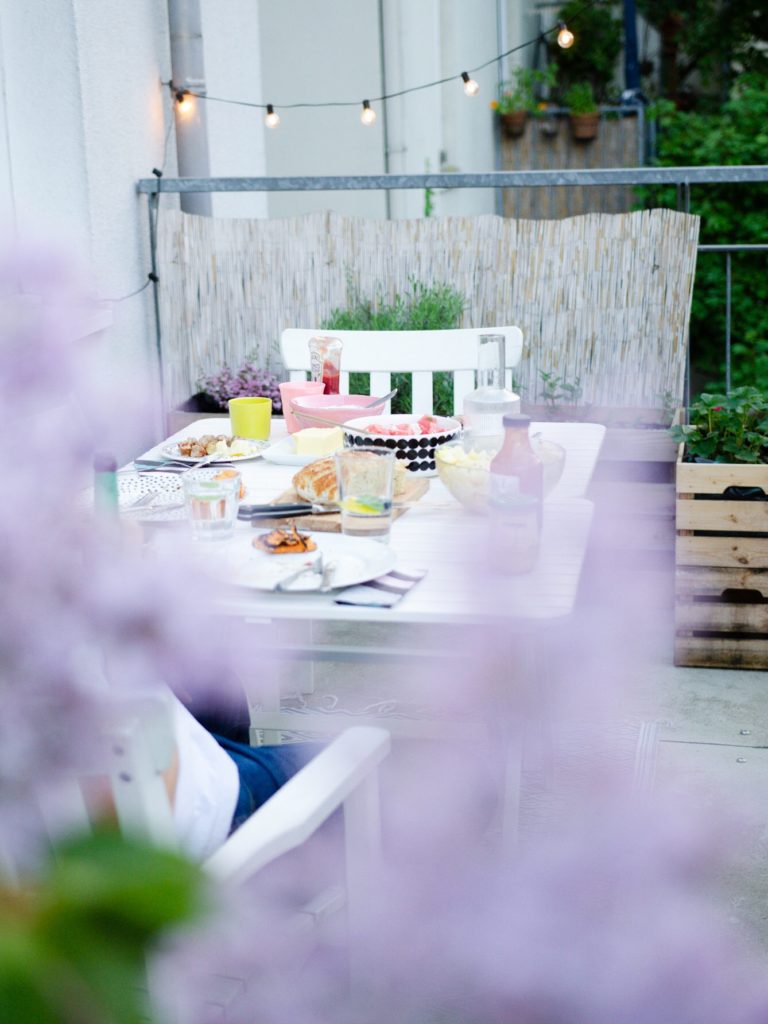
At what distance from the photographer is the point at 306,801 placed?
1392 millimetres

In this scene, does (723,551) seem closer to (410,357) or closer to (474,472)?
(410,357)

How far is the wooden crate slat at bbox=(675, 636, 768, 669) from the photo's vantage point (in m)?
3.27

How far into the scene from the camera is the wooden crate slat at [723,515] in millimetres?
3182

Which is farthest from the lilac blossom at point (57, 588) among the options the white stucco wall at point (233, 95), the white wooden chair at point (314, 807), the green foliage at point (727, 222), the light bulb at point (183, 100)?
the green foliage at point (727, 222)

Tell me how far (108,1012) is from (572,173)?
4.21 metres

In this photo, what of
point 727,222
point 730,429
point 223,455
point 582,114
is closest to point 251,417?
point 223,455

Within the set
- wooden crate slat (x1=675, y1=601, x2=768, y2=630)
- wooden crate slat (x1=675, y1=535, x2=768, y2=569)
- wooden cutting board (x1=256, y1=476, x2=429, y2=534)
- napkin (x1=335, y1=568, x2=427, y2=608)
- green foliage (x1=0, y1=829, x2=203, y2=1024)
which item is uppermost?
green foliage (x1=0, y1=829, x2=203, y2=1024)

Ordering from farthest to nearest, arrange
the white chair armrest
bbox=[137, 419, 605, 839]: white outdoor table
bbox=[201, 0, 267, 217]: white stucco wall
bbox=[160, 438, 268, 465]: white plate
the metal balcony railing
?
1. bbox=[201, 0, 267, 217]: white stucco wall
2. the metal balcony railing
3. bbox=[160, 438, 268, 465]: white plate
4. bbox=[137, 419, 605, 839]: white outdoor table
5. the white chair armrest

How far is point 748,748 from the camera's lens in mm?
2871

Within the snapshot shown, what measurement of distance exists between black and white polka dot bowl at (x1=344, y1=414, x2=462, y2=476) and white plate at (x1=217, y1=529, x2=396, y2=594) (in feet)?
1.29

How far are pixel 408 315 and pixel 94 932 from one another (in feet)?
14.1

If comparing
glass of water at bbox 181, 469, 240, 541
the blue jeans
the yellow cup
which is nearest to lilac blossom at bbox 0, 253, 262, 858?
the blue jeans

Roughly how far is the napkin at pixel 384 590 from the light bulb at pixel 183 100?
3250 mm

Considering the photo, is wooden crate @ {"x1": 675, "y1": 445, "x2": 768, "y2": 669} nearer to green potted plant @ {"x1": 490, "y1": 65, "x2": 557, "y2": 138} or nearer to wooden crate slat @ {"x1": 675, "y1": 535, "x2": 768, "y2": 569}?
wooden crate slat @ {"x1": 675, "y1": 535, "x2": 768, "y2": 569}
